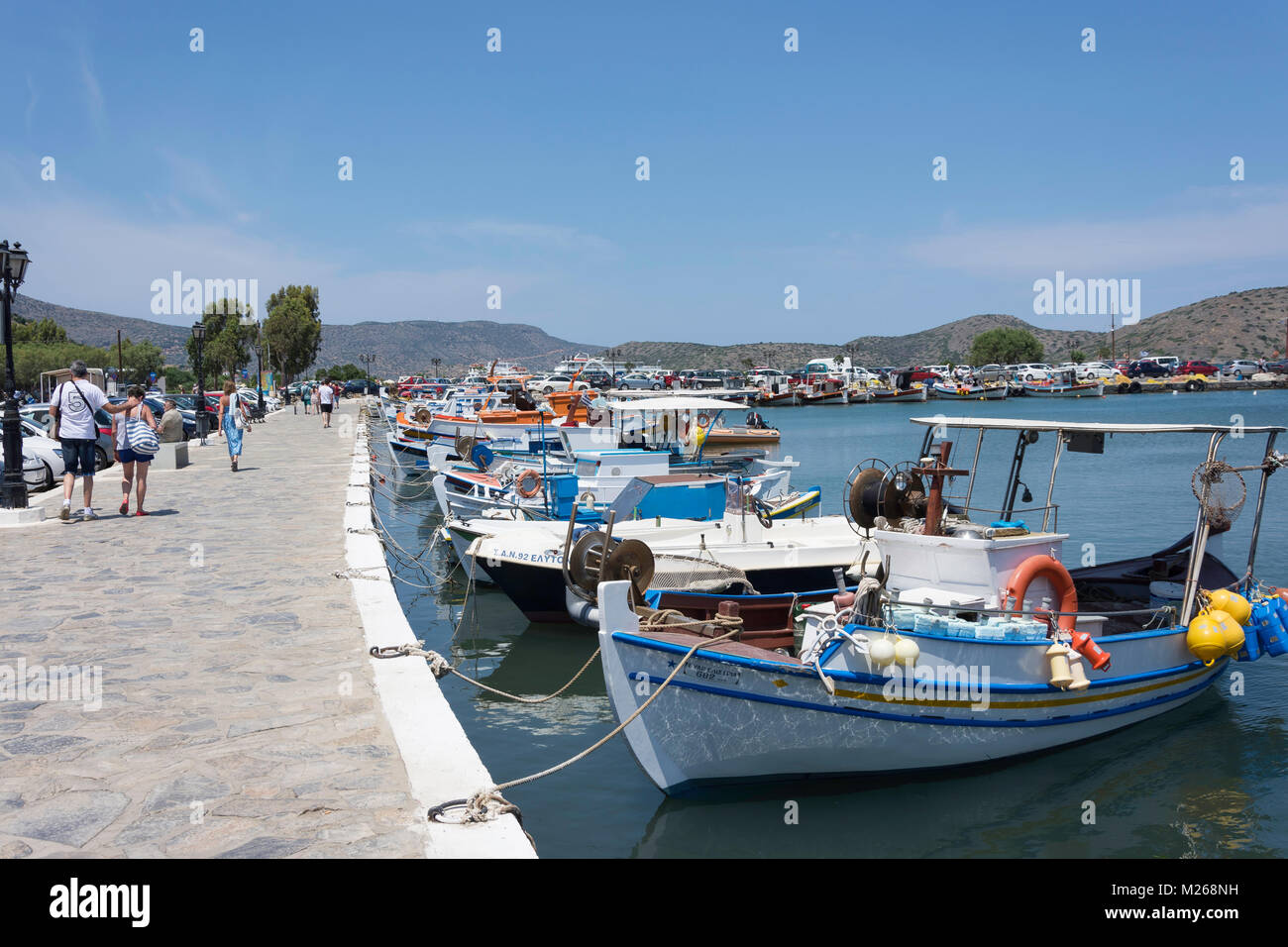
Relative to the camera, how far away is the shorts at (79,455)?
14039 mm

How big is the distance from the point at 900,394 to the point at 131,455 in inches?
4502

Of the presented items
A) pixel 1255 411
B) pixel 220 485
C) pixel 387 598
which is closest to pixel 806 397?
pixel 1255 411

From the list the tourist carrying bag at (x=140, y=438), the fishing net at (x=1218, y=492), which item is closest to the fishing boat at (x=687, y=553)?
the fishing net at (x=1218, y=492)

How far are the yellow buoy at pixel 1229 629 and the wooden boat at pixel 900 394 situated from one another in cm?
11127

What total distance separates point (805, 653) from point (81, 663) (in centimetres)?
573

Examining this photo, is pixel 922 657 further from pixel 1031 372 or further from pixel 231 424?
pixel 1031 372

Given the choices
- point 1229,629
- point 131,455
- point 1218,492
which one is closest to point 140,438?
point 131,455

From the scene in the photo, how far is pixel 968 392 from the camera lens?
388 ft

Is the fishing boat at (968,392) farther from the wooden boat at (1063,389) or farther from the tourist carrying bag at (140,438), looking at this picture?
the tourist carrying bag at (140,438)

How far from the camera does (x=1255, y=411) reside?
2822 inches

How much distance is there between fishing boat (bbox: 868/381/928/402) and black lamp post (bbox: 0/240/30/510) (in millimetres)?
111313
